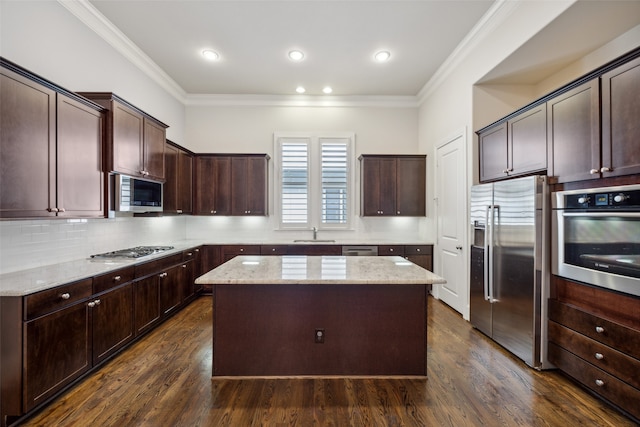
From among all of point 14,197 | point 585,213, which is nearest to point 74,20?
point 14,197

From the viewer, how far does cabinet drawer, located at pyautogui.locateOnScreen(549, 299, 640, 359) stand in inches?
70.7

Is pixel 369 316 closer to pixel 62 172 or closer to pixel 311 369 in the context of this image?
pixel 311 369

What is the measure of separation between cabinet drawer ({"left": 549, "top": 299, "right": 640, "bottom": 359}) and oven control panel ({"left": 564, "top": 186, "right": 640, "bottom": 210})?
2.54 feet

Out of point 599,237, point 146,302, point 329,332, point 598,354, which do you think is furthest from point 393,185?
point 146,302

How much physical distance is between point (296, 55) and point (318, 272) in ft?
9.76

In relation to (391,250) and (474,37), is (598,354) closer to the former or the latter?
(391,250)

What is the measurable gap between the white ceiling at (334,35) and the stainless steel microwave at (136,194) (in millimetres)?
1745

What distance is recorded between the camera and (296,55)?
3779mm

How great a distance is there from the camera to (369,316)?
7.61 ft

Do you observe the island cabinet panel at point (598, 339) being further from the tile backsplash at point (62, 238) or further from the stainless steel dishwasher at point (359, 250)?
the tile backsplash at point (62, 238)

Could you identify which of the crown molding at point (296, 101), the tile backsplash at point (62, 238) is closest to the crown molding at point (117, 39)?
the crown molding at point (296, 101)

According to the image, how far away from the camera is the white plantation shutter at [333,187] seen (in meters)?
5.19

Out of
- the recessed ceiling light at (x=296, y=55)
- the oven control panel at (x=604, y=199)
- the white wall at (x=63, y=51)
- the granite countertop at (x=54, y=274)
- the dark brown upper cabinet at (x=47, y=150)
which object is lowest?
the granite countertop at (x=54, y=274)

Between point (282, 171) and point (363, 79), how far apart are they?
202 cm
